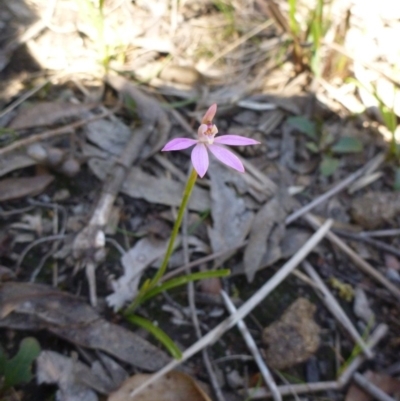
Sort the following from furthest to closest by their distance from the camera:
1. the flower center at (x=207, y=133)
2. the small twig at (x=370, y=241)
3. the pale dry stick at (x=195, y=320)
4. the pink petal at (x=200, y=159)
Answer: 1. the small twig at (x=370, y=241)
2. the pale dry stick at (x=195, y=320)
3. the flower center at (x=207, y=133)
4. the pink petal at (x=200, y=159)

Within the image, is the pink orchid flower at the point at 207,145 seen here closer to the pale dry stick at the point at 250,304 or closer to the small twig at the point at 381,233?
the pale dry stick at the point at 250,304

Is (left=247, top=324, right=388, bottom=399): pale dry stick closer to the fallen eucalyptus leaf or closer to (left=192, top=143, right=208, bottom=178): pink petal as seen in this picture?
the fallen eucalyptus leaf

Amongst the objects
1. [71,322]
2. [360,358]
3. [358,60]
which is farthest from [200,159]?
[358,60]

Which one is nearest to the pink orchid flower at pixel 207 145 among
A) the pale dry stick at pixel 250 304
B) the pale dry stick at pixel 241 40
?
the pale dry stick at pixel 250 304

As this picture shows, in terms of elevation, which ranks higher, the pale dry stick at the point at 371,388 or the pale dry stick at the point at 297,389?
the pale dry stick at the point at 297,389

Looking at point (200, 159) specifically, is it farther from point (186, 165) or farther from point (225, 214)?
point (186, 165)

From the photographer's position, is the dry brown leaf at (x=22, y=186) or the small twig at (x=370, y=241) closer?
the dry brown leaf at (x=22, y=186)
